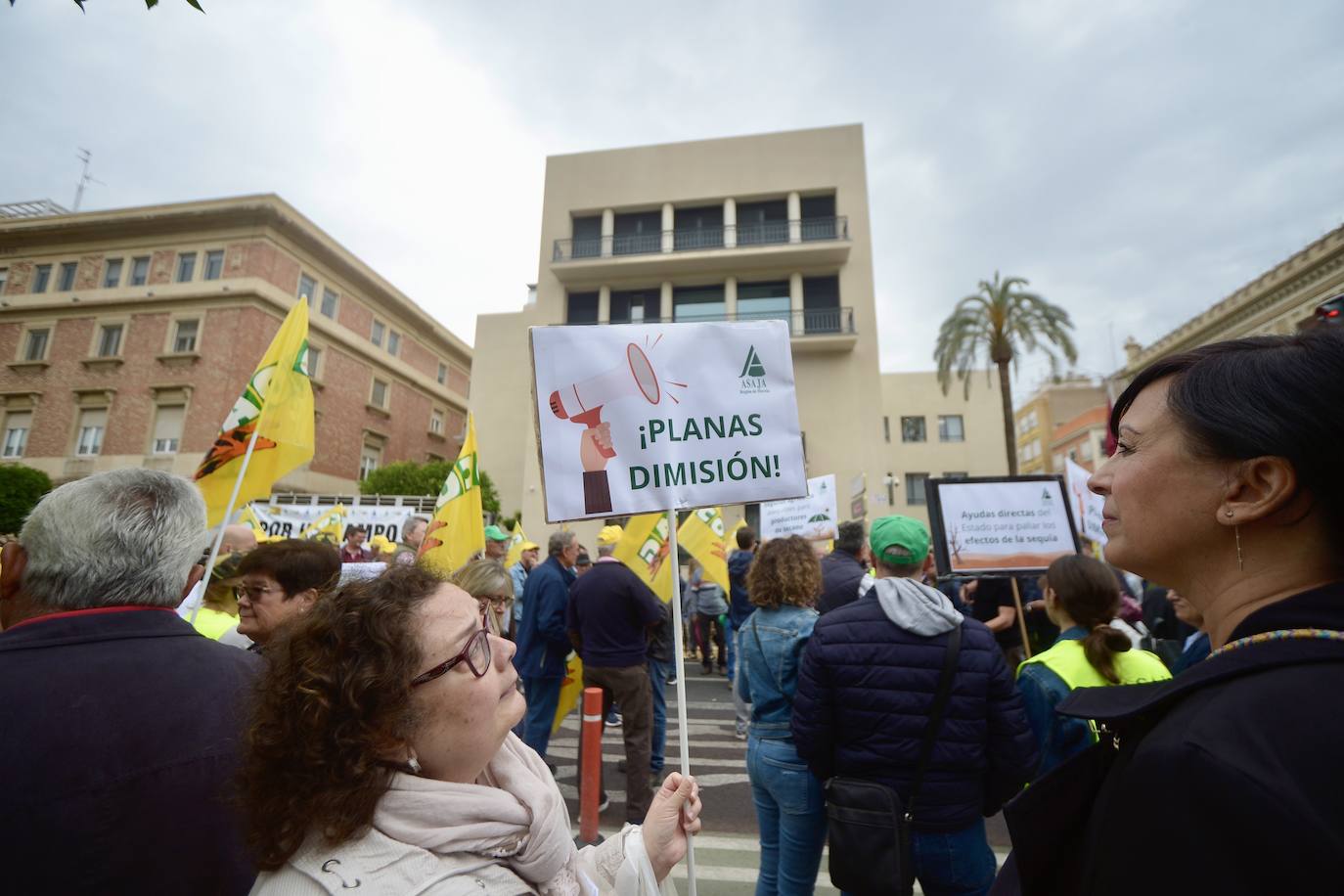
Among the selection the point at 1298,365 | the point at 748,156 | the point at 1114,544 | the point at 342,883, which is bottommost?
the point at 342,883

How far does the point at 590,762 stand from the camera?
3451 mm

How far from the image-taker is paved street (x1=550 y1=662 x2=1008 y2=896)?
414 cm

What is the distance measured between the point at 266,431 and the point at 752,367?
3.92 meters

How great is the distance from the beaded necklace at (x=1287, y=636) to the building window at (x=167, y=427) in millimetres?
36986

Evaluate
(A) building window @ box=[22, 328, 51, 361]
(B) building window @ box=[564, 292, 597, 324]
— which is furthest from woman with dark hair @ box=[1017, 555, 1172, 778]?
(A) building window @ box=[22, 328, 51, 361]

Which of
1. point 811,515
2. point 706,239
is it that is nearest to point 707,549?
point 811,515

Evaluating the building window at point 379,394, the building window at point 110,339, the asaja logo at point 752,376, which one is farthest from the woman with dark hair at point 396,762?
the building window at point 110,339

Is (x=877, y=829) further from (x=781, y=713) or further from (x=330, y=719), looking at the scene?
(x=330, y=719)

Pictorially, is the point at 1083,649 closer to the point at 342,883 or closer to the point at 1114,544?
the point at 1114,544

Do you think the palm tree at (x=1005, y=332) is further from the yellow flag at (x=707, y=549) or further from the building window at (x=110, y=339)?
the building window at (x=110, y=339)

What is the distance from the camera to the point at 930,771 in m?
2.56

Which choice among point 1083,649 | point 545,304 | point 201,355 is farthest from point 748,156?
point 1083,649

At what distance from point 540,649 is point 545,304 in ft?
81.5

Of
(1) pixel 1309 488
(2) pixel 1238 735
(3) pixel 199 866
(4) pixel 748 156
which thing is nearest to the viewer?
(2) pixel 1238 735
